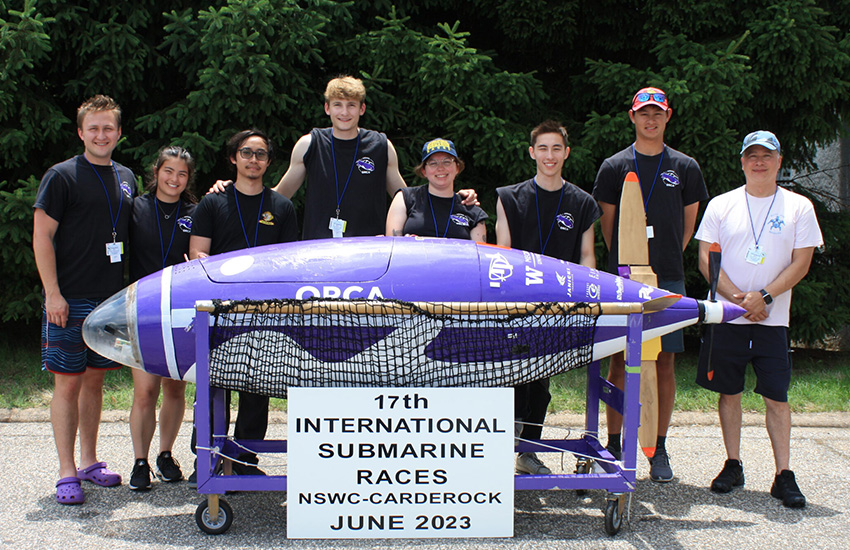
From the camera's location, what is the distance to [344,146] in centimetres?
497

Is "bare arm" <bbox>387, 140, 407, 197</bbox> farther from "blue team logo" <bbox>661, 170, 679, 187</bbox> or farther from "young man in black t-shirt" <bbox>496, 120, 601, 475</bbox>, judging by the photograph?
"blue team logo" <bbox>661, 170, 679, 187</bbox>

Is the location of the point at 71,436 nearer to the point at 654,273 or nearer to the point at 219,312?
the point at 219,312

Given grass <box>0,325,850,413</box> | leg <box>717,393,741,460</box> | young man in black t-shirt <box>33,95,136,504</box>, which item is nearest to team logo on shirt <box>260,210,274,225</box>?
young man in black t-shirt <box>33,95,136,504</box>

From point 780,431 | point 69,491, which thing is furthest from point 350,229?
point 780,431

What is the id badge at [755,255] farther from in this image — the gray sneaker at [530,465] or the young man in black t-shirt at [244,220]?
the young man in black t-shirt at [244,220]

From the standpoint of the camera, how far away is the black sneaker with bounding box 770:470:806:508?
4219mm

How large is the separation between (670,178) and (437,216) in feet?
5.18

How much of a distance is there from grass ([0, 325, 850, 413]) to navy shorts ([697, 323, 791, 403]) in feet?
5.49

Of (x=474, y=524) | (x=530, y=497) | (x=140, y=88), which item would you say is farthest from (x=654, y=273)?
(x=140, y=88)

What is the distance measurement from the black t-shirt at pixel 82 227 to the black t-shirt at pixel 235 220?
540mm

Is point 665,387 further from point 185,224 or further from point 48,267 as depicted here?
point 48,267

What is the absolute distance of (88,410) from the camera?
4.54 meters

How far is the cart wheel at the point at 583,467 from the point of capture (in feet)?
14.7

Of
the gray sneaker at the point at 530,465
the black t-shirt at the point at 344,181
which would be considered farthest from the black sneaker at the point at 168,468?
the gray sneaker at the point at 530,465
